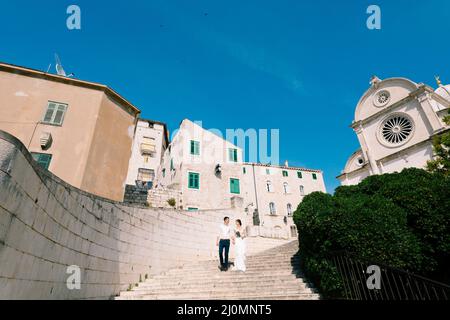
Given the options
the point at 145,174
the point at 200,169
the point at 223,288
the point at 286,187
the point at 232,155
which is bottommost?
the point at 223,288

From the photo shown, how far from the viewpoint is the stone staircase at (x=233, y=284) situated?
603cm

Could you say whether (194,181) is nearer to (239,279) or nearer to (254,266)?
(254,266)

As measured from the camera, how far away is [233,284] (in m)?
6.82

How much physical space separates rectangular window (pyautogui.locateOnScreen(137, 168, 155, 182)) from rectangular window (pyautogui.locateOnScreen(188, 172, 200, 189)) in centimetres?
1017

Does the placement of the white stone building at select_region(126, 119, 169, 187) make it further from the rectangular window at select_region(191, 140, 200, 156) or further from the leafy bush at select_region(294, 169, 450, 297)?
the leafy bush at select_region(294, 169, 450, 297)

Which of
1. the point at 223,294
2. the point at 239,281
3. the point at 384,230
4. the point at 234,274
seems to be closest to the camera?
the point at 384,230

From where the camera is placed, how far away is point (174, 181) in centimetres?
2152

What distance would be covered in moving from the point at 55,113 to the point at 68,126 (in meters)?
0.92

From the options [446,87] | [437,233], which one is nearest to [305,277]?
Answer: [437,233]

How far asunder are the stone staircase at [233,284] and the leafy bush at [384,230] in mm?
805

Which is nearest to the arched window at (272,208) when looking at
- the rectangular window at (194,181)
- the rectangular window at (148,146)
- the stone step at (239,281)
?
the rectangular window at (194,181)

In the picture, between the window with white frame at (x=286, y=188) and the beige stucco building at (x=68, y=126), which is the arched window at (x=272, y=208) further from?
the beige stucco building at (x=68, y=126)

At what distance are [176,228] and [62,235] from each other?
639 cm

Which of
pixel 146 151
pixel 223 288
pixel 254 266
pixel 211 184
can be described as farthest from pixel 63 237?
pixel 146 151
